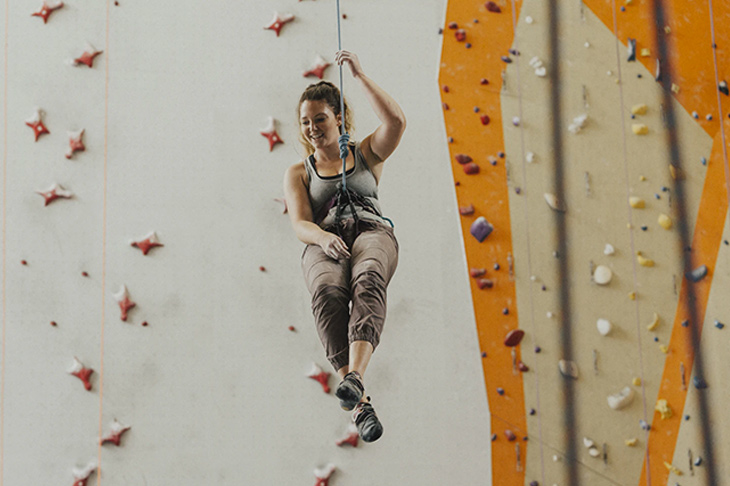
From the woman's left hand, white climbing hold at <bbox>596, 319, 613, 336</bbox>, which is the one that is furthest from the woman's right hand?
white climbing hold at <bbox>596, 319, 613, 336</bbox>

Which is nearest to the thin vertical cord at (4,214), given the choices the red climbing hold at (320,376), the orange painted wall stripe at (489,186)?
the red climbing hold at (320,376)

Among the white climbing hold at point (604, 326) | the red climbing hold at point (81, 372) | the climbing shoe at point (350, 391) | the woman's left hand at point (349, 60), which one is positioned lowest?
the red climbing hold at point (81, 372)

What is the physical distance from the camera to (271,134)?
2.54 m

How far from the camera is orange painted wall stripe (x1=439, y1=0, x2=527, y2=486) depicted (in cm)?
253

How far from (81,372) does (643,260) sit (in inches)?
79.0

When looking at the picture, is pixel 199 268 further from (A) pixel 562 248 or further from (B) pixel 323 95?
(A) pixel 562 248

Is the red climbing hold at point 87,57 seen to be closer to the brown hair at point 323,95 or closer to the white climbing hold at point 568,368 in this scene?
the brown hair at point 323,95

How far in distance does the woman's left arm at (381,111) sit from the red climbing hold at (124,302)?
1054mm

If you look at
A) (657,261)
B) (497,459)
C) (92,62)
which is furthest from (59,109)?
(657,261)

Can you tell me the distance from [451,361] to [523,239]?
516mm

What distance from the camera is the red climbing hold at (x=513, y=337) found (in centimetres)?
254

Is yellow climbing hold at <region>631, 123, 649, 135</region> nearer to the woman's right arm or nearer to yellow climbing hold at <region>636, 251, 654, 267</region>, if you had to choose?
yellow climbing hold at <region>636, 251, 654, 267</region>

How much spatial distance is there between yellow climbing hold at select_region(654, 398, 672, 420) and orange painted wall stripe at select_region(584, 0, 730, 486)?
0.10 ft

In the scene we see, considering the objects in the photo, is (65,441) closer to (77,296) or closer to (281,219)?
(77,296)
